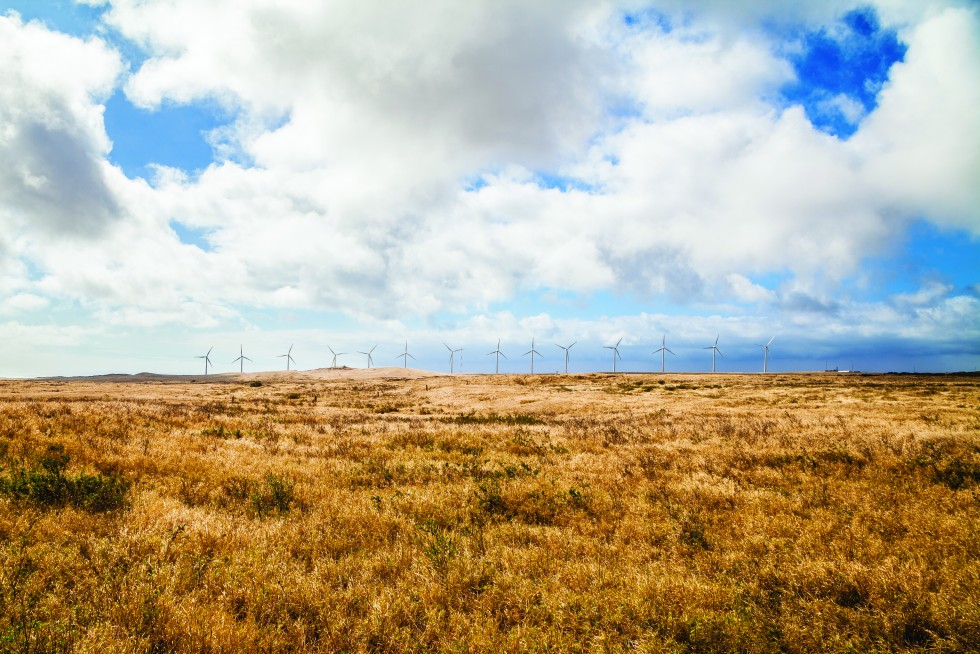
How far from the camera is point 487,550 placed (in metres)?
8.02

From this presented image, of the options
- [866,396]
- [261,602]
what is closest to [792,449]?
[261,602]

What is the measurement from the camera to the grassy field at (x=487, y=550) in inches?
218

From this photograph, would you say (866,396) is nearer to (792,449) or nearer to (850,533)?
(792,449)

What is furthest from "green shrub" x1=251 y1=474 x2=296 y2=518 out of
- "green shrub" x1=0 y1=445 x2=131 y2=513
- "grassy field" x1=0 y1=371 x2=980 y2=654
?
"green shrub" x1=0 y1=445 x2=131 y2=513

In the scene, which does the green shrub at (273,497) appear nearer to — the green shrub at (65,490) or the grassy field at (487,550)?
the grassy field at (487,550)

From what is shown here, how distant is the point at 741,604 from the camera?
6.21 meters

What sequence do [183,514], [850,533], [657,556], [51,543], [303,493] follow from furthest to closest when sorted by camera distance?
[303,493] < [183,514] < [850,533] < [657,556] < [51,543]

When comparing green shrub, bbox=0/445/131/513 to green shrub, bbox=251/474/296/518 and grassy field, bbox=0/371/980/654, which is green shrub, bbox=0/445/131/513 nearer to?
grassy field, bbox=0/371/980/654

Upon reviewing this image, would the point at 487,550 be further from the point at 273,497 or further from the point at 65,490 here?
the point at 65,490

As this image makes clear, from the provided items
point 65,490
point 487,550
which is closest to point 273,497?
point 65,490

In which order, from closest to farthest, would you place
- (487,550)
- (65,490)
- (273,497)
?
1. (487,550)
2. (65,490)
3. (273,497)

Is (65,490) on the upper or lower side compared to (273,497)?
upper

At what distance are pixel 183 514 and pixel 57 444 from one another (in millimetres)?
8615

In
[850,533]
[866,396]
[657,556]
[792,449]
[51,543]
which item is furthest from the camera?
[866,396]
